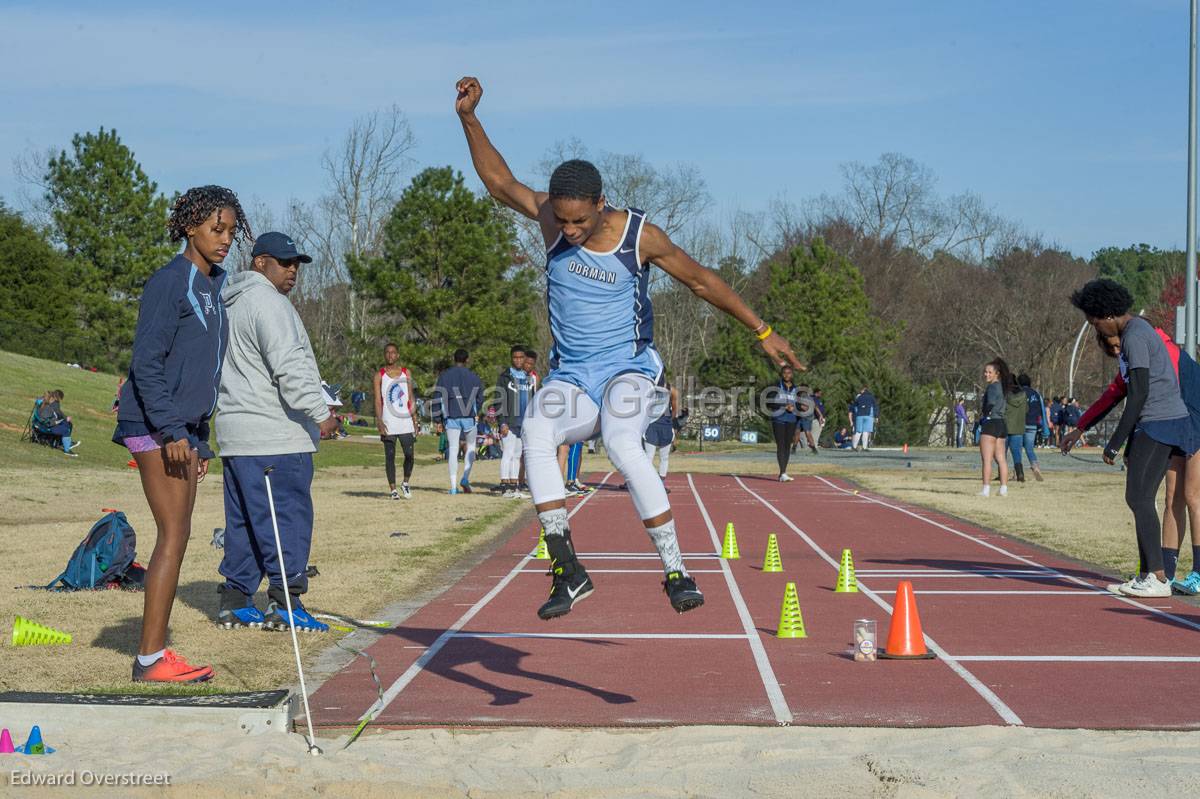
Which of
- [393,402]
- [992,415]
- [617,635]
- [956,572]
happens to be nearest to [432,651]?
[617,635]

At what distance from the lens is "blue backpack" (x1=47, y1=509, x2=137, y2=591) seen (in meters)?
9.48

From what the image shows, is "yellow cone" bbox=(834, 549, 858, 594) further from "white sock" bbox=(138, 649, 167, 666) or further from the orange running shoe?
"white sock" bbox=(138, 649, 167, 666)

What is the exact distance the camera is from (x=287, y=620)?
319 inches

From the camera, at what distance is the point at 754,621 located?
28.7ft

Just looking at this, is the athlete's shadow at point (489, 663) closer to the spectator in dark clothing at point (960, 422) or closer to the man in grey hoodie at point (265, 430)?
the man in grey hoodie at point (265, 430)

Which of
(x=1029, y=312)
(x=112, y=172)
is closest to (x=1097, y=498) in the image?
(x=1029, y=312)

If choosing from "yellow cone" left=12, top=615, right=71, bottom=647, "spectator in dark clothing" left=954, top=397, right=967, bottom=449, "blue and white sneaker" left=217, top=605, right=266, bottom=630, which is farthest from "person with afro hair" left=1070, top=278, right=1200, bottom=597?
"spectator in dark clothing" left=954, top=397, right=967, bottom=449

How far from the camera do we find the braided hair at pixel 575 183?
5.79 m

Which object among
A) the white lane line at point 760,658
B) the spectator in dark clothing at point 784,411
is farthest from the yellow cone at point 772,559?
the spectator in dark clothing at point 784,411

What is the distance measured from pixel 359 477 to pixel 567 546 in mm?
21276

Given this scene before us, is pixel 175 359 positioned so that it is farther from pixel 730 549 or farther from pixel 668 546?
pixel 730 549

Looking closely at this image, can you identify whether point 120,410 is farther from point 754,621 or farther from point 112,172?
point 112,172

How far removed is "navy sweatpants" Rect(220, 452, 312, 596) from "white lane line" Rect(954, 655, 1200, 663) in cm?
391

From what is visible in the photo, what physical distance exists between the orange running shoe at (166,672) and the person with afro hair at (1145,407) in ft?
21.3
